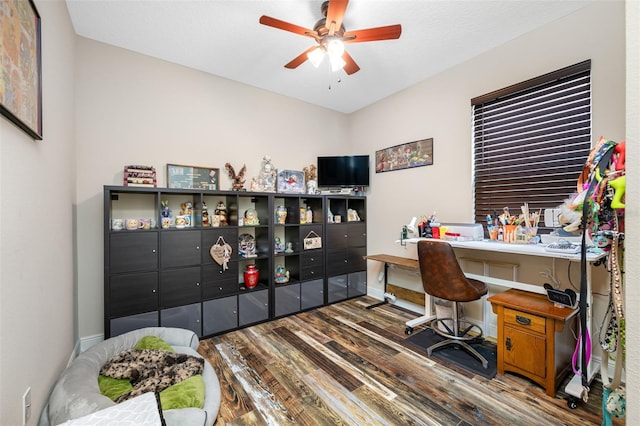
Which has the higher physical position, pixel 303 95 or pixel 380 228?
pixel 303 95

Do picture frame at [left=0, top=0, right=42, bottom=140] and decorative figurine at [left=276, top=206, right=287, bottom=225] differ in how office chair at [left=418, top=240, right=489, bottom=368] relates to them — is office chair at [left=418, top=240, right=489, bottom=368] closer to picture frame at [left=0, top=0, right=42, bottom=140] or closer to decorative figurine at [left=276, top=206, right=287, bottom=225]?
decorative figurine at [left=276, top=206, right=287, bottom=225]

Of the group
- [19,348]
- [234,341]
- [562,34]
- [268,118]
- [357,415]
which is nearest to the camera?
[19,348]

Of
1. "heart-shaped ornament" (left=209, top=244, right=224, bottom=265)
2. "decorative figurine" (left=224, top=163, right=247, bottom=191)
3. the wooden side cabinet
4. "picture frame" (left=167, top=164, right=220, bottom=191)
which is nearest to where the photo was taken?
the wooden side cabinet

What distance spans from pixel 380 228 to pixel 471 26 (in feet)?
8.05

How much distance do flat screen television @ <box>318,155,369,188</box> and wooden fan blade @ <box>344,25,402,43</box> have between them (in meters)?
1.97

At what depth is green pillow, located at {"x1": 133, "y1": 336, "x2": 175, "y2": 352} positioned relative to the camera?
1.98m

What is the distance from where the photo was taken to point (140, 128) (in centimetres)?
263

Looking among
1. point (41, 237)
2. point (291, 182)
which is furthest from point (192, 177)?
point (41, 237)

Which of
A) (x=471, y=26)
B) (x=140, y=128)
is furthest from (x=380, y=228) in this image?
(x=140, y=128)

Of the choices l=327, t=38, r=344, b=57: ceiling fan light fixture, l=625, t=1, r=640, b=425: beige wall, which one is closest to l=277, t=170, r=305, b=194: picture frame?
l=327, t=38, r=344, b=57: ceiling fan light fixture

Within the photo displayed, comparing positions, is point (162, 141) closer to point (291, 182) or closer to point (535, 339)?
point (291, 182)

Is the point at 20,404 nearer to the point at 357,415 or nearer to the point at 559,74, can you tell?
the point at 357,415

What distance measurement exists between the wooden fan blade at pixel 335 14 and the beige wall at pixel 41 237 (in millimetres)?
1688

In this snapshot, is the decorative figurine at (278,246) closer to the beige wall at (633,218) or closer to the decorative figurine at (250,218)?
the decorative figurine at (250,218)
